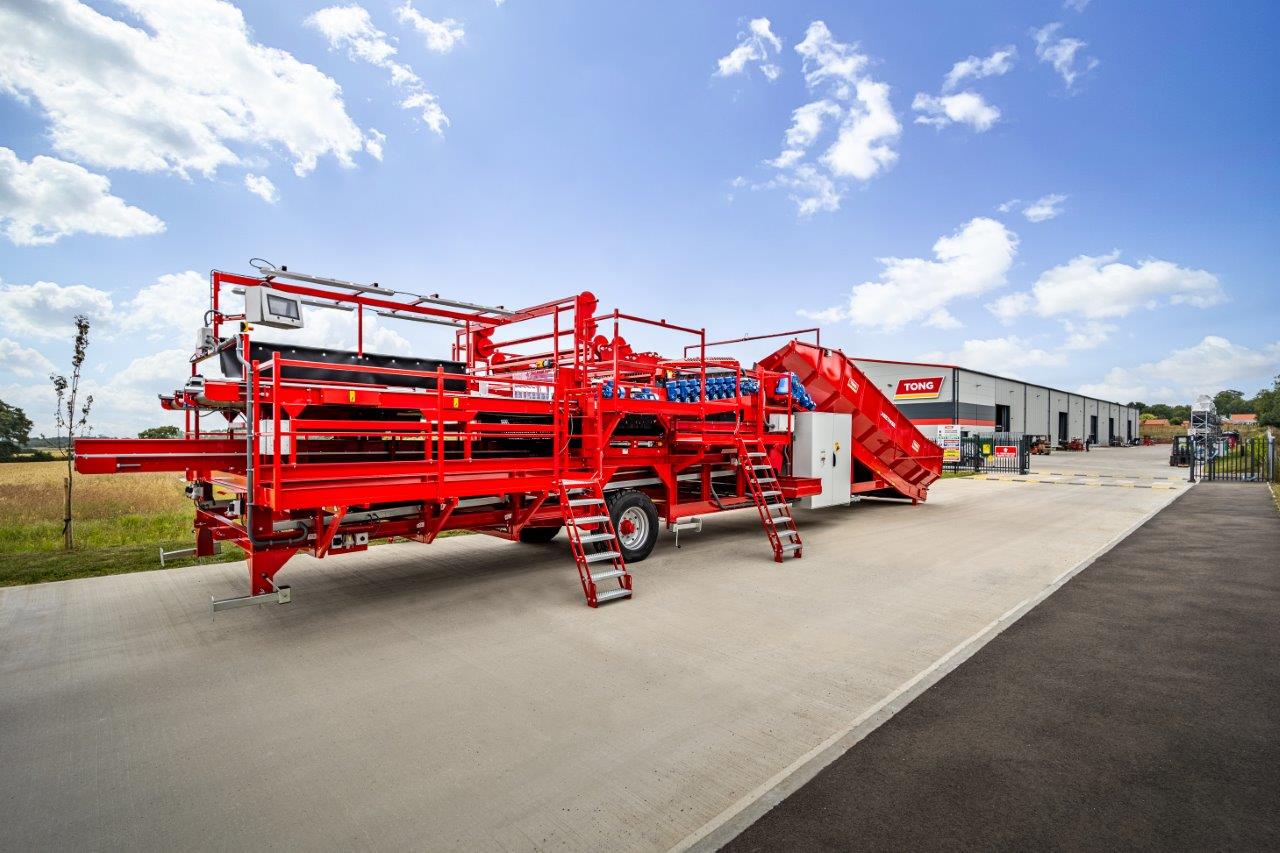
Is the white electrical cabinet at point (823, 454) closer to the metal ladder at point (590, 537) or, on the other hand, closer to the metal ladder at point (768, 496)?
the metal ladder at point (768, 496)

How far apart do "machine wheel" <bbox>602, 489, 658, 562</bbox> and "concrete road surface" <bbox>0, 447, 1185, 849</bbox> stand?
27 cm

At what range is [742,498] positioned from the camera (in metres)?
9.54

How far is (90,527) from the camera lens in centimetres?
1055

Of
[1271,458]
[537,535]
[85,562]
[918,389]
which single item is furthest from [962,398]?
[85,562]

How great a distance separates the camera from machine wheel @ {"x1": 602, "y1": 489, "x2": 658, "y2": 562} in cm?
798

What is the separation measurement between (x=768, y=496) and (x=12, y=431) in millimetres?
22182

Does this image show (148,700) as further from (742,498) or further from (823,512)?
(823,512)

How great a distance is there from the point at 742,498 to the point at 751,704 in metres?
5.65

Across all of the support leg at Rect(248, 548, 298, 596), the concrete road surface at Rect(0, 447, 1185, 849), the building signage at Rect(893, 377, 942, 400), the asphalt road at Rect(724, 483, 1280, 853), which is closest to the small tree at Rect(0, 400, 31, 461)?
the concrete road surface at Rect(0, 447, 1185, 849)

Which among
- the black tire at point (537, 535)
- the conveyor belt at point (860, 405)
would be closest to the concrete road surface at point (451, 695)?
the black tire at point (537, 535)

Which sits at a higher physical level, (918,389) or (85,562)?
(918,389)

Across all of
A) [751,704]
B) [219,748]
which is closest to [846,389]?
[751,704]

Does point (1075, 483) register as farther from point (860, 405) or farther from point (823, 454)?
point (823, 454)

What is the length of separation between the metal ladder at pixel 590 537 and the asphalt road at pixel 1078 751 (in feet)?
10.1
